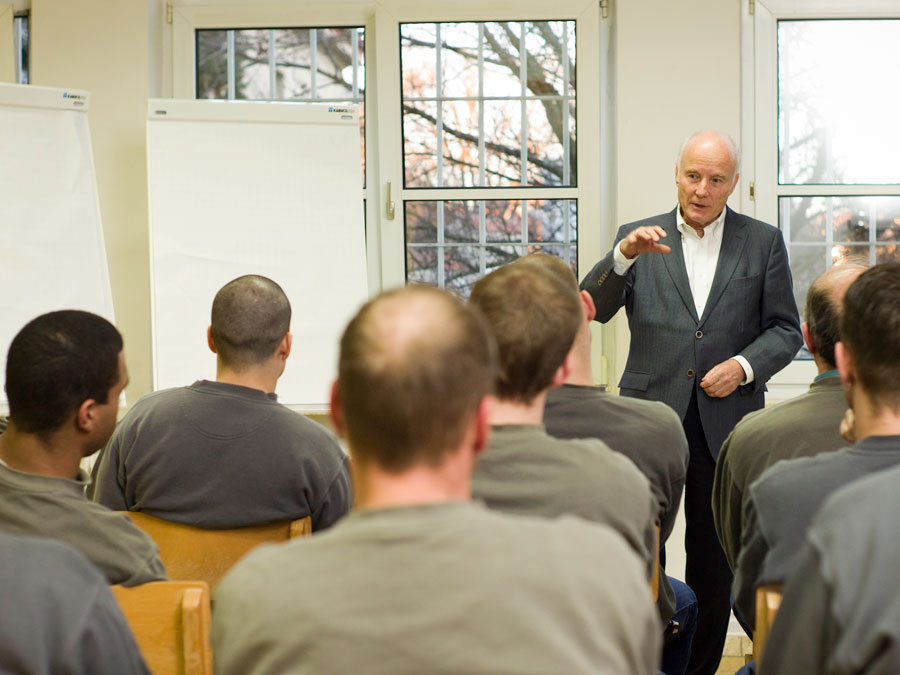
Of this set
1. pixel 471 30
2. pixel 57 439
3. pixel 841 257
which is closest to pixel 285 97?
pixel 471 30

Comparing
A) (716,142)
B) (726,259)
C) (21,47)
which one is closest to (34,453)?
(726,259)

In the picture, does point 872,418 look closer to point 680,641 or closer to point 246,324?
point 680,641

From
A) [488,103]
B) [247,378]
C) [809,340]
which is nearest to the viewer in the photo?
[809,340]

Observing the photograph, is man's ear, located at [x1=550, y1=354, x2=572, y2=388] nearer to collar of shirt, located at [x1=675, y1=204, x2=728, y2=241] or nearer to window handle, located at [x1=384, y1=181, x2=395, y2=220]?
collar of shirt, located at [x1=675, y1=204, x2=728, y2=241]

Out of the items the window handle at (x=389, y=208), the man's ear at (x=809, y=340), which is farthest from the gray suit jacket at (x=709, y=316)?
the window handle at (x=389, y=208)

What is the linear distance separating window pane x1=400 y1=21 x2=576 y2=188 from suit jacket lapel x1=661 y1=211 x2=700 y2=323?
1.10 m

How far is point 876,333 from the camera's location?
1.39m

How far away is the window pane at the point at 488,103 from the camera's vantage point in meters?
4.27

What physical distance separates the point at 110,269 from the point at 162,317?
0.43 meters

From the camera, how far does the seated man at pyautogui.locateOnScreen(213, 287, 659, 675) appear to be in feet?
2.83

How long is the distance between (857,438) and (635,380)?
1.74 metres

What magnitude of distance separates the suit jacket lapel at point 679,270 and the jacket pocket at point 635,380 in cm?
26

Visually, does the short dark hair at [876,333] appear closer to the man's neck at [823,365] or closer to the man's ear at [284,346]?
the man's neck at [823,365]

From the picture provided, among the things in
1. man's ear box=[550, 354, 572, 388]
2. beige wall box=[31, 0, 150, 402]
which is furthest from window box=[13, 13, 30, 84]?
man's ear box=[550, 354, 572, 388]
